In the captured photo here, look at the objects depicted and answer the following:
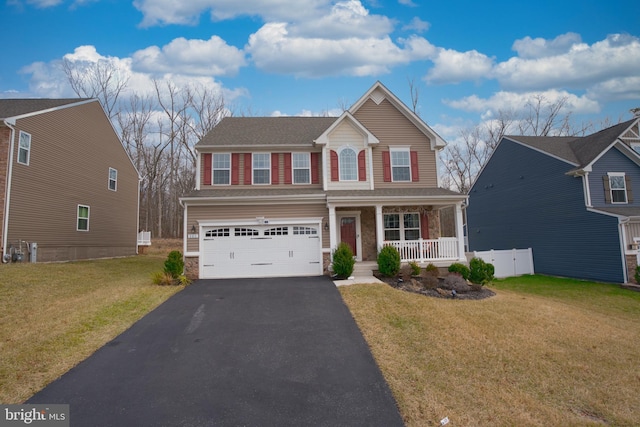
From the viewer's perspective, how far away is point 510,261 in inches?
648

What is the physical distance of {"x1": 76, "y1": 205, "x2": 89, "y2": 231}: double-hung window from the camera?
16.7 m

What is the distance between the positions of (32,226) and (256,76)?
569 inches

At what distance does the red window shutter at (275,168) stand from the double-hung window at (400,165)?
16.7 ft

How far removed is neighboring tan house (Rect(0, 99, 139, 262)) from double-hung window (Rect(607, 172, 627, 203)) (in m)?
26.0

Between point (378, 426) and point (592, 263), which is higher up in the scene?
point (592, 263)

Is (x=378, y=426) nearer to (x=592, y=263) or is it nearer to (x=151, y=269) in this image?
Answer: (x=151, y=269)

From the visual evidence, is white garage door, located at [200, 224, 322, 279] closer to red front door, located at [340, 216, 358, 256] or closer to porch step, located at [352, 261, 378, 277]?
porch step, located at [352, 261, 378, 277]

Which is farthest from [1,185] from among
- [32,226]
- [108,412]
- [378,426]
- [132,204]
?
[378,426]

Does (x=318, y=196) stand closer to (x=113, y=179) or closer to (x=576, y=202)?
(x=576, y=202)

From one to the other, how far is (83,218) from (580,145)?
26547 mm

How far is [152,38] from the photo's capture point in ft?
61.5

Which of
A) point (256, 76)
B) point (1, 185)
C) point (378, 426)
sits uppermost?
point (256, 76)

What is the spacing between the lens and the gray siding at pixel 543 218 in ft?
46.1

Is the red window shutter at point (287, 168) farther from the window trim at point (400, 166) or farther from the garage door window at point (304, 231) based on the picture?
the window trim at point (400, 166)
